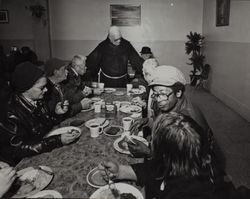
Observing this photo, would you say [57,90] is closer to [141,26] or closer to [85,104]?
[85,104]

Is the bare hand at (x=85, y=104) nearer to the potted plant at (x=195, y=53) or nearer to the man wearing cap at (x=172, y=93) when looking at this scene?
the man wearing cap at (x=172, y=93)

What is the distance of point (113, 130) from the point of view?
1.93m

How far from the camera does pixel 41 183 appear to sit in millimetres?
1259

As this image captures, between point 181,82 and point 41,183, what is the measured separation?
1.23 meters

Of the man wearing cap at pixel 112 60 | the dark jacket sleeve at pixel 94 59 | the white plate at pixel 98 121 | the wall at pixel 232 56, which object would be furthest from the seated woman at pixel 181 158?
the wall at pixel 232 56

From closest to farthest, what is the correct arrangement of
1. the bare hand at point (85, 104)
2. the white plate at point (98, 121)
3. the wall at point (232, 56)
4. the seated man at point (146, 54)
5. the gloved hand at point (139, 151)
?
the gloved hand at point (139, 151) → the white plate at point (98, 121) → the bare hand at point (85, 104) → the wall at point (232, 56) → the seated man at point (146, 54)

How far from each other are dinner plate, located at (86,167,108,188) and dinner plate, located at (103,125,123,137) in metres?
0.52

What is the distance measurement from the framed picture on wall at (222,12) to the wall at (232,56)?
0.46ft

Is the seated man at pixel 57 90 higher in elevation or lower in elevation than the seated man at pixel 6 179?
higher

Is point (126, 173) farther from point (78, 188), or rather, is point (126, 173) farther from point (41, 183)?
point (41, 183)

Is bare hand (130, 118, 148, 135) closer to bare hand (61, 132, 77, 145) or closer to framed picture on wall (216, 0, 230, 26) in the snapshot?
bare hand (61, 132, 77, 145)

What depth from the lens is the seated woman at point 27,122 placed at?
161cm

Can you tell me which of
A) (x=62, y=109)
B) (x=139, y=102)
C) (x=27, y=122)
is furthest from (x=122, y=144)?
(x=139, y=102)

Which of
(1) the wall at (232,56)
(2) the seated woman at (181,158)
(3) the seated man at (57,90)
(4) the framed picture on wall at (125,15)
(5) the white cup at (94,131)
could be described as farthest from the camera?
(4) the framed picture on wall at (125,15)
